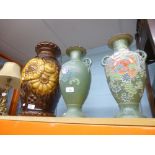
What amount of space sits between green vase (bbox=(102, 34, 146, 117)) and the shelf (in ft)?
0.26

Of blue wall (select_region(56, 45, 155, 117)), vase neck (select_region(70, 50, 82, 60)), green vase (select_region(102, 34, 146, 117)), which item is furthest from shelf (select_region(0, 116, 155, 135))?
blue wall (select_region(56, 45, 155, 117))

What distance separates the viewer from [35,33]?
140 centimetres

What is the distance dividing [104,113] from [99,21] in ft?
2.23

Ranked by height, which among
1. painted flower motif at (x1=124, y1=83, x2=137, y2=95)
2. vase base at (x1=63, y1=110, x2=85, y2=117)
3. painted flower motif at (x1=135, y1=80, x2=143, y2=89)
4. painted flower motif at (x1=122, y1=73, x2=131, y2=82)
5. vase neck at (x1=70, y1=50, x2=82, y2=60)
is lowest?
vase base at (x1=63, y1=110, x2=85, y2=117)

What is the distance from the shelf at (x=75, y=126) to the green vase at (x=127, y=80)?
0.08 meters

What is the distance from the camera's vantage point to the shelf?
0.57m

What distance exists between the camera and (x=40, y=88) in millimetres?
805

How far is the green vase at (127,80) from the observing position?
67 centimetres

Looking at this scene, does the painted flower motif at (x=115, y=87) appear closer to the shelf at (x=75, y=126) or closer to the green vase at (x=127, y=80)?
the green vase at (x=127, y=80)

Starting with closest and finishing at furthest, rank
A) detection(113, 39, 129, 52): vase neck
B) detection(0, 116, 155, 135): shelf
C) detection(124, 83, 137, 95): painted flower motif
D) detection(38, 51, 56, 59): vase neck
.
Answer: detection(0, 116, 155, 135): shelf < detection(124, 83, 137, 95): painted flower motif < detection(113, 39, 129, 52): vase neck < detection(38, 51, 56, 59): vase neck

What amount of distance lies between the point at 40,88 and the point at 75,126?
28 centimetres

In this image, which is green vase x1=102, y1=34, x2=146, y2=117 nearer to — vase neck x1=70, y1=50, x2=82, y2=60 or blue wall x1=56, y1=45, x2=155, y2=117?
vase neck x1=70, y1=50, x2=82, y2=60
